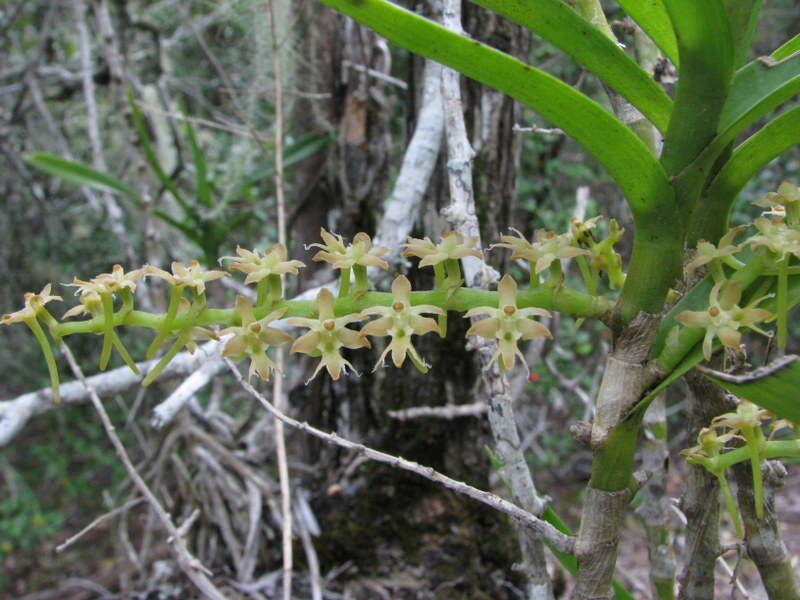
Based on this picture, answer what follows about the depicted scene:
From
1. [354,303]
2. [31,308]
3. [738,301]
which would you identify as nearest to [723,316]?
[738,301]

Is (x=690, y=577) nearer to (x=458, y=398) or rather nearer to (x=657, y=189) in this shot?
(x=657, y=189)

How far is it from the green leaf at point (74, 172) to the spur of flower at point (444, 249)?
4.73 feet

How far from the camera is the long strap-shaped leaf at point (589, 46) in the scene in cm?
41

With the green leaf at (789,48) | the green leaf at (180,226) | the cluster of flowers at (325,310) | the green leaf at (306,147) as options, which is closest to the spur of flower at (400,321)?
the cluster of flowers at (325,310)

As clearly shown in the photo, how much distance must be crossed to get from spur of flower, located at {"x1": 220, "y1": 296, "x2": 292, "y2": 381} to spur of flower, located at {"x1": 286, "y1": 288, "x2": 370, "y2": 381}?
14 mm

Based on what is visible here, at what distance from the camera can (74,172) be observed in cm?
165

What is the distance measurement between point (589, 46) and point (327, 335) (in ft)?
0.86

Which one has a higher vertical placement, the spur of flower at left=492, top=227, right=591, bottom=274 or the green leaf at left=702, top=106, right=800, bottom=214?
the green leaf at left=702, top=106, right=800, bottom=214

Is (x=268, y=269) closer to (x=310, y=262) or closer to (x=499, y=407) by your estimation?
(x=499, y=407)

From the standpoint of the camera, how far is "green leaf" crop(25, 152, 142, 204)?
1587 millimetres

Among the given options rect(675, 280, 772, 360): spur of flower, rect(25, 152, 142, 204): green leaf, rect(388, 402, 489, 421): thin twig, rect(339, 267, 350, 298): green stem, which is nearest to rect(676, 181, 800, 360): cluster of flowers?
rect(675, 280, 772, 360): spur of flower

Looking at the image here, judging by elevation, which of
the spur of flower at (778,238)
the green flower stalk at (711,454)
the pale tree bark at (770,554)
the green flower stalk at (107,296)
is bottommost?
the pale tree bark at (770,554)

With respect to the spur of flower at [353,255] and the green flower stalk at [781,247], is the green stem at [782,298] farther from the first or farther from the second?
the spur of flower at [353,255]

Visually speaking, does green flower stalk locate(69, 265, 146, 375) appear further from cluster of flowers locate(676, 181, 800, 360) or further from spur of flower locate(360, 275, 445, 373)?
cluster of flowers locate(676, 181, 800, 360)
